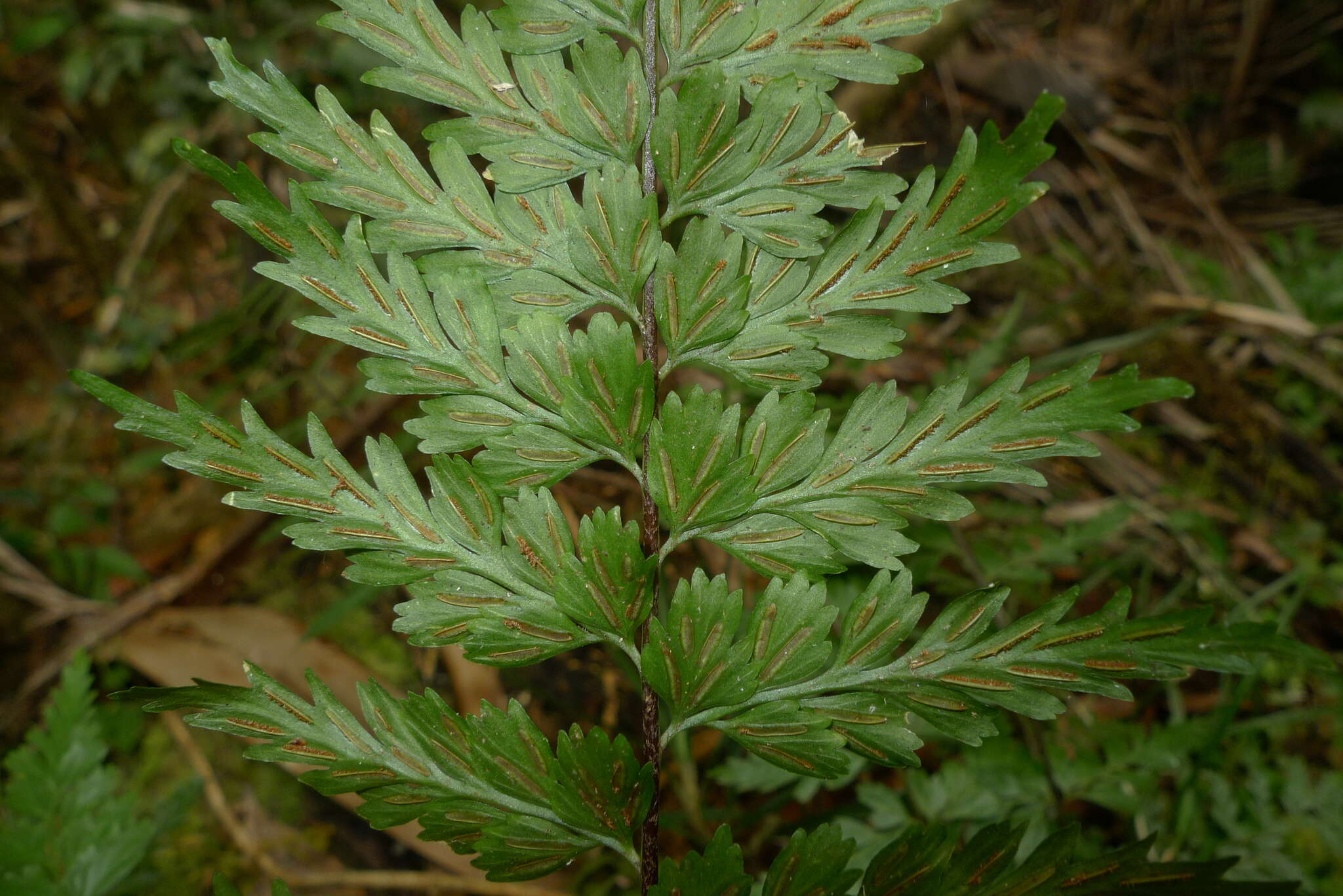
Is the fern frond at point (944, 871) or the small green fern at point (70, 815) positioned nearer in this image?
the fern frond at point (944, 871)

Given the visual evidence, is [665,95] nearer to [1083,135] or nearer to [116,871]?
[116,871]

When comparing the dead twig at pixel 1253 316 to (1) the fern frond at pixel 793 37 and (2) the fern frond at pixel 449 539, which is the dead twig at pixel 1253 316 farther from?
(2) the fern frond at pixel 449 539

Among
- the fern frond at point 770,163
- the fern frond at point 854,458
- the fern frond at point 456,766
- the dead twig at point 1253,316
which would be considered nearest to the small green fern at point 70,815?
the fern frond at point 456,766

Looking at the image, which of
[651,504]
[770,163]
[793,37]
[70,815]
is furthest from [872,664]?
[70,815]

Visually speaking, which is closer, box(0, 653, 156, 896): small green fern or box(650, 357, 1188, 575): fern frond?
box(650, 357, 1188, 575): fern frond

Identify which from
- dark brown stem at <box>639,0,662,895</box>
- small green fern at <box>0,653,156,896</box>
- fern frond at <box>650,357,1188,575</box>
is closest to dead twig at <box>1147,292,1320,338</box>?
fern frond at <box>650,357,1188,575</box>

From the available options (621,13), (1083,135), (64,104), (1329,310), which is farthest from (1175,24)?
(64,104)

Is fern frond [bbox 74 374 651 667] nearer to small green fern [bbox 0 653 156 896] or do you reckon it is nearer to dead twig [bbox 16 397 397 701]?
small green fern [bbox 0 653 156 896]
